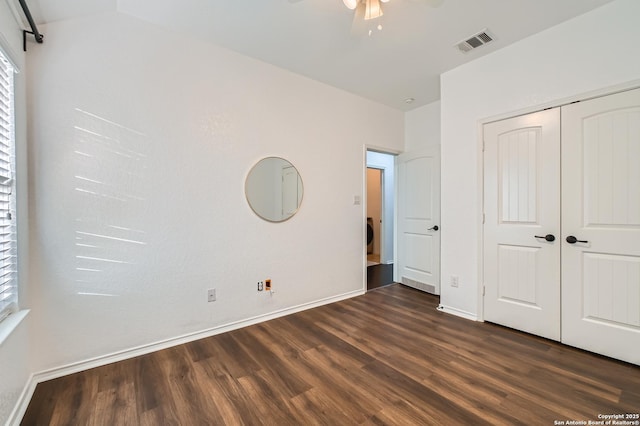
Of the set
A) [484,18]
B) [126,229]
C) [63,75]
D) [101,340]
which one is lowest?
[101,340]

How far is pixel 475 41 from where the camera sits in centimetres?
252

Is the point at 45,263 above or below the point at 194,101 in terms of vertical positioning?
below

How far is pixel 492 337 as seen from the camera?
8.10ft

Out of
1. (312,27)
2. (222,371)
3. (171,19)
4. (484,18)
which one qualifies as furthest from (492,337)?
(171,19)

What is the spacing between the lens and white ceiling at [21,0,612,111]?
2.04m

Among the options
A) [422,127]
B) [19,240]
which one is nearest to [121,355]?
[19,240]

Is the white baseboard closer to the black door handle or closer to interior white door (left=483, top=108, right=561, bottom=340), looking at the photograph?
interior white door (left=483, top=108, right=561, bottom=340)

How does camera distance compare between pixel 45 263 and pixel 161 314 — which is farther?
pixel 161 314

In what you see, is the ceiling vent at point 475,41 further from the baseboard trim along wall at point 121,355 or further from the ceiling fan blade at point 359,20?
the baseboard trim along wall at point 121,355

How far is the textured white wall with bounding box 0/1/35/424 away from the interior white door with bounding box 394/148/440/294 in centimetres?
405

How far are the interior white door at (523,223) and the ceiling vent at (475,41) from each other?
2.61 ft

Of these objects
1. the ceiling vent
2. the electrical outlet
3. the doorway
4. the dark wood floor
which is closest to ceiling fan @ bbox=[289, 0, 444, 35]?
the ceiling vent

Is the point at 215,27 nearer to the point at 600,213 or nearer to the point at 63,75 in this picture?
the point at 63,75

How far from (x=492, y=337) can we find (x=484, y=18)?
9.41 ft
